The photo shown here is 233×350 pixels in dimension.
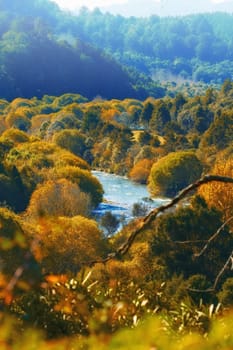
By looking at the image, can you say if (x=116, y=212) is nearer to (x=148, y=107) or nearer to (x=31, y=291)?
(x=31, y=291)

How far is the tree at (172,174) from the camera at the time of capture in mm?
43781

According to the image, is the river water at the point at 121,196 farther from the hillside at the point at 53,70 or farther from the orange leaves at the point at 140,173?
the hillside at the point at 53,70

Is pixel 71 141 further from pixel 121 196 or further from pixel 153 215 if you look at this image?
pixel 153 215

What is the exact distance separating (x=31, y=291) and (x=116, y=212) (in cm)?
2769

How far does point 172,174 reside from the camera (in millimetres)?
44094

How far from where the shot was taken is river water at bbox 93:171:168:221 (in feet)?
117

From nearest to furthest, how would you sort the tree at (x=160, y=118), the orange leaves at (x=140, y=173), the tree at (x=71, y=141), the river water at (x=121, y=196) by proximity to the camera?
the river water at (x=121, y=196) → the orange leaves at (x=140, y=173) → the tree at (x=71, y=141) → the tree at (x=160, y=118)

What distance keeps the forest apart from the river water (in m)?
0.74

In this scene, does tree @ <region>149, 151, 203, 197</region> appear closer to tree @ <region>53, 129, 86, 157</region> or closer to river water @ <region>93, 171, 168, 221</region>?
river water @ <region>93, 171, 168, 221</region>

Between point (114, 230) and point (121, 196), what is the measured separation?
12899mm

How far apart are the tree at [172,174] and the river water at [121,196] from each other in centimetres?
87

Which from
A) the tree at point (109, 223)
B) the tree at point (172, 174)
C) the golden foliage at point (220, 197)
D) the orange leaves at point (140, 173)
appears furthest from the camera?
the orange leaves at point (140, 173)

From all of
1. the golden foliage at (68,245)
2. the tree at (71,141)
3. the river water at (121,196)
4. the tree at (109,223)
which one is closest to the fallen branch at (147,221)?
the golden foliage at (68,245)

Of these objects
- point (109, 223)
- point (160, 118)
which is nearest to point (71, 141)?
point (160, 118)
